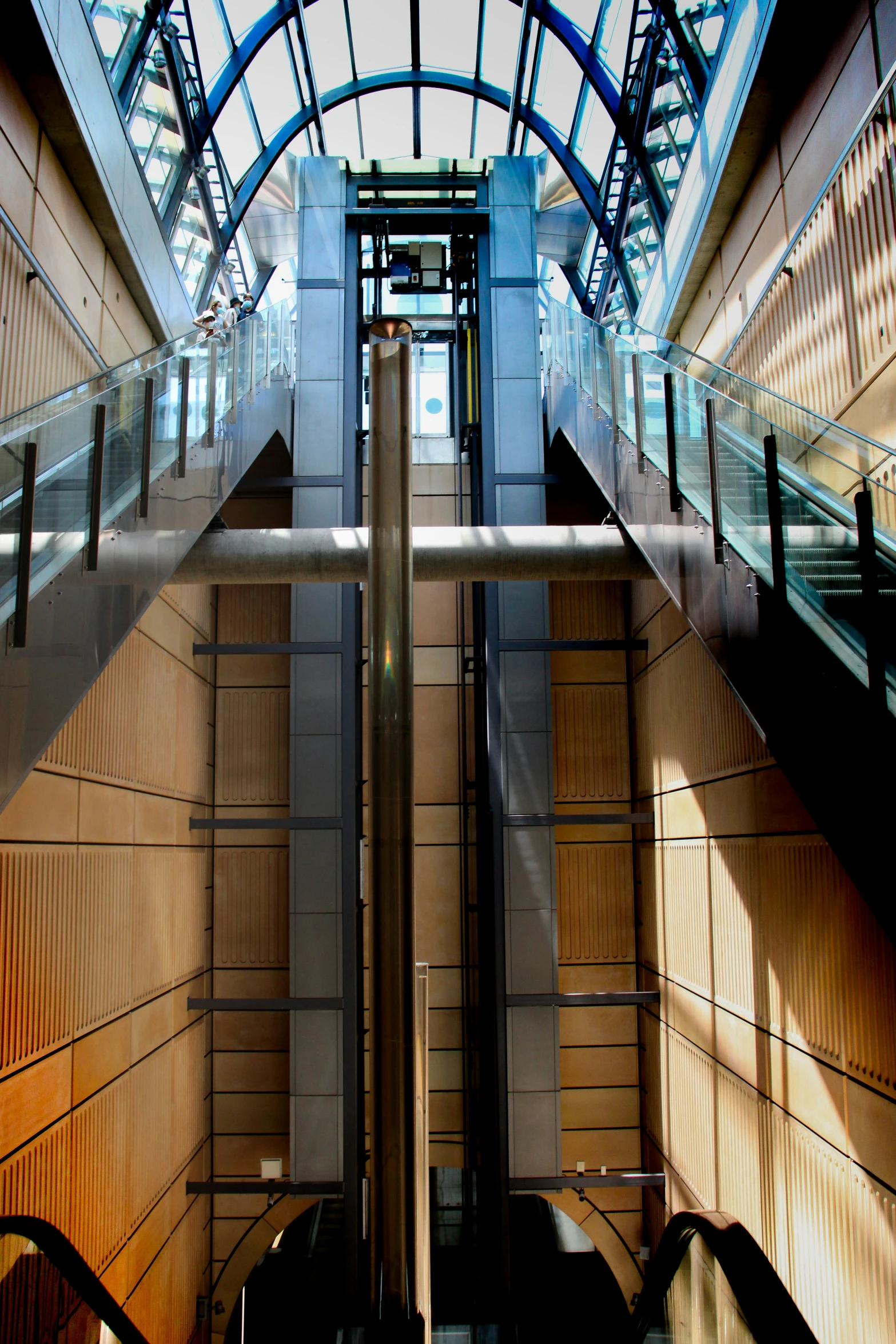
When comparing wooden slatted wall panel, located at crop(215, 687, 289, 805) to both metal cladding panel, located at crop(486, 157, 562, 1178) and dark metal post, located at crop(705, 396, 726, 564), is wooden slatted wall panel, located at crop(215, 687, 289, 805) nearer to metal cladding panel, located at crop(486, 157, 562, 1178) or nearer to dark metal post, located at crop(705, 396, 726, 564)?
metal cladding panel, located at crop(486, 157, 562, 1178)

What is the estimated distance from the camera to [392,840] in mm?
6012

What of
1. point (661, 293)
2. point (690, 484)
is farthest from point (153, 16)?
point (690, 484)

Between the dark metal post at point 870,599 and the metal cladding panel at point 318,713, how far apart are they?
1073cm

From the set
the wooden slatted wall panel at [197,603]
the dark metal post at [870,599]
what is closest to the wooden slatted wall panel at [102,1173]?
the wooden slatted wall panel at [197,603]

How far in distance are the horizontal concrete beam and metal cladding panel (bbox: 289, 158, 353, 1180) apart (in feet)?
11.8

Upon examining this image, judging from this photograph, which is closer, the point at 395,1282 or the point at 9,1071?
the point at 395,1282

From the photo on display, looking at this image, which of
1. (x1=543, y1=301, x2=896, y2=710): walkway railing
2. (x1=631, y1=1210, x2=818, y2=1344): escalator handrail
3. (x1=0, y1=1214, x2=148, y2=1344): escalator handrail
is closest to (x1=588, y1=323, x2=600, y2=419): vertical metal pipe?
(x1=543, y1=301, x2=896, y2=710): walkway railing

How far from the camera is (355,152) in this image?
21.6 meters

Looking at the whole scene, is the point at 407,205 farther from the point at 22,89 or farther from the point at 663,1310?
the point at 663,1310

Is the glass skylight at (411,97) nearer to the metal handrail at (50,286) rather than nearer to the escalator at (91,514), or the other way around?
the metal handrail at (50,286)

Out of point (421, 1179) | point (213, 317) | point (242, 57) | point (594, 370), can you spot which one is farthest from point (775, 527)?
point (242, 57)

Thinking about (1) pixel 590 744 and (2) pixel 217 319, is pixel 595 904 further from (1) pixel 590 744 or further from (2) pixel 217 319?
(2) pixel 217 319

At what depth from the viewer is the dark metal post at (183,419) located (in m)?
9.16

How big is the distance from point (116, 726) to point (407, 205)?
11136 mm
